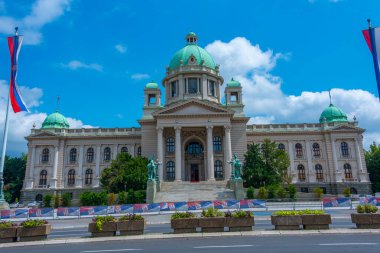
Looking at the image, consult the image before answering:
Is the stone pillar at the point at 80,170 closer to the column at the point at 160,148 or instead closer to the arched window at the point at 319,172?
the column at the point at 160,148

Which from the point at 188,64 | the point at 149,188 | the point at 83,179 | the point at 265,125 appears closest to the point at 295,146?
the point at 265,125

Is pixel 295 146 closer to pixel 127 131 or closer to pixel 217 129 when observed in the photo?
pixel 217 129

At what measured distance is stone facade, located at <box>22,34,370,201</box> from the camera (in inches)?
2213

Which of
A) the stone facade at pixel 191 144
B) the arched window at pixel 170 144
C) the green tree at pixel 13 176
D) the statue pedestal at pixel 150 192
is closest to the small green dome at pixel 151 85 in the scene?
the stone facade at pixel 191 144

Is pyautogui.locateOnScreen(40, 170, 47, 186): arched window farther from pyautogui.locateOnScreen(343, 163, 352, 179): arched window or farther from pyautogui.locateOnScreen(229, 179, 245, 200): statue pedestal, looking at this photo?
pyautogui.locateOnScreen(343, 163, 352, 179): arched window

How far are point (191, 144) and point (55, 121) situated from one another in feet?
96.4

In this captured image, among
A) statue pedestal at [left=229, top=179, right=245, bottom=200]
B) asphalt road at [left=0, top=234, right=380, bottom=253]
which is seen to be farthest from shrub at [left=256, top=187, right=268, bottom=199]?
asphalt road at [left=0, top=234, right=380, bottom=253]

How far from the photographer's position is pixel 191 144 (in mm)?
58031

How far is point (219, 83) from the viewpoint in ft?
212

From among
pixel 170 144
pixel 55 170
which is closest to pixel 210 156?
pixel 170 144

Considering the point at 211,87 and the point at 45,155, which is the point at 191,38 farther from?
the point at 45,155

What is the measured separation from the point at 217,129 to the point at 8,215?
1413 inches

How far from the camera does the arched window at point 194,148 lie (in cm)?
5734

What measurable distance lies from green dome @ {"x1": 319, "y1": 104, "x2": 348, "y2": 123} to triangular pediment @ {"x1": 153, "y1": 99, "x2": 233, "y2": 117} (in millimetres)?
24569
